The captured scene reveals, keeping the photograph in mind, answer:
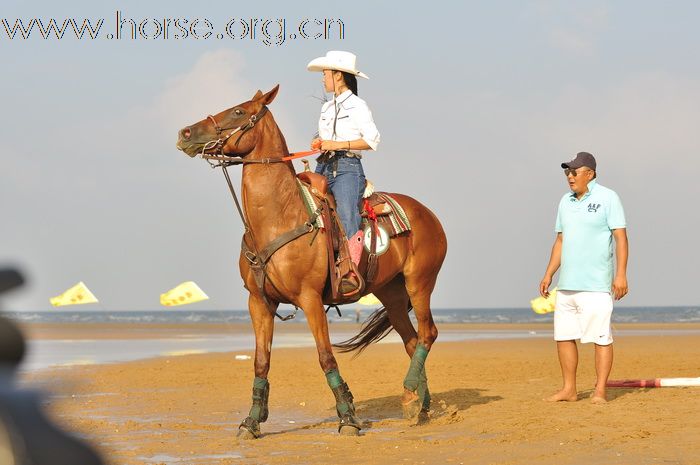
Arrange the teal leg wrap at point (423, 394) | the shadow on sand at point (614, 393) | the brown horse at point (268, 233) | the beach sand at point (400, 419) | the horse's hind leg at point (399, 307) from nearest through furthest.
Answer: the beach sand at point (400, 419)
the brown horse at point (268, 233)
the teal leg wrap at point (423, 394)
the horse's hind leg at point (399, 307)
the shadow on sand at point (614, 393)

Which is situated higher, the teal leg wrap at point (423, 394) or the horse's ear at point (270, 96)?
the horse's ear at point (270, 96)

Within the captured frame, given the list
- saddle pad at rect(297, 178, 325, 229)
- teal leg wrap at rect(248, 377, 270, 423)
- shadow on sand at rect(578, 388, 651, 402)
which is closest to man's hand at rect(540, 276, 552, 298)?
shadow on sand at rect(578, 388, 651, 402)

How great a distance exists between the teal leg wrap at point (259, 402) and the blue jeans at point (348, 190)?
1.54m

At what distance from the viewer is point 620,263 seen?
33.4ft

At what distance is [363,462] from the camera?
7.39m

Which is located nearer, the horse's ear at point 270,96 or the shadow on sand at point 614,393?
the horse's ear at point 270,96

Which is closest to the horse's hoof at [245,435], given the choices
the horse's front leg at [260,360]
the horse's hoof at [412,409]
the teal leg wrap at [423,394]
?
the horse's front leg at [260,360]

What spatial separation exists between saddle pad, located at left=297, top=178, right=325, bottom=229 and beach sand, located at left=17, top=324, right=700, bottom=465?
6.08 feet

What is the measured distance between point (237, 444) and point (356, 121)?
306 cm

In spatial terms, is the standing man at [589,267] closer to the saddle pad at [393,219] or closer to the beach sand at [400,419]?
the beach sand at [400,419]

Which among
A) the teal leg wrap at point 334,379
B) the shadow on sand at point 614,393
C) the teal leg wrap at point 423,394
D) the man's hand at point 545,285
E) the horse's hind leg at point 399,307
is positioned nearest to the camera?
the teal leg wrap at point 334,379

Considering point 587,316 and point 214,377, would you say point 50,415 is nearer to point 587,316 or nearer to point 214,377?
point 587,316

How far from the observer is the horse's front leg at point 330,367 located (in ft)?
29.5

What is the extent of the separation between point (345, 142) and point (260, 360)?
2.09m
